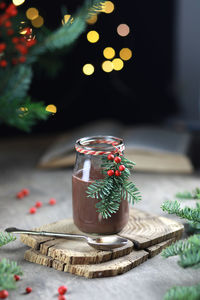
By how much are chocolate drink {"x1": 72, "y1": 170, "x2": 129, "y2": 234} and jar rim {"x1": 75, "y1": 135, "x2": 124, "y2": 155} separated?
51 millimetres

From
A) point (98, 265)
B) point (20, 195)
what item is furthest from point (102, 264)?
point (20, 195)

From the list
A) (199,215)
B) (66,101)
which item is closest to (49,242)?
(199,215)

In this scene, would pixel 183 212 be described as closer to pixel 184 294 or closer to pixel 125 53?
pixel 184 294

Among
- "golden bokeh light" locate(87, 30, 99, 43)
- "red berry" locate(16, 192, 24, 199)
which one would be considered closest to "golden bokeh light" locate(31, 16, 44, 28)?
"golden bokeh light" locate(87, 30, 99, 43)

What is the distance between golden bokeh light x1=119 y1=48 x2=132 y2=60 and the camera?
1993 mm

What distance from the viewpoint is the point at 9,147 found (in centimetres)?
190

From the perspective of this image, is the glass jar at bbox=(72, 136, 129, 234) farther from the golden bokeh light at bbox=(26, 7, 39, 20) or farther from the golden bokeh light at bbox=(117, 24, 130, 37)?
the golden bokeh light at bbox=(117, 24, 130, 37)

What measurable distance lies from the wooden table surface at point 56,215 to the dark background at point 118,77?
0.23 meters

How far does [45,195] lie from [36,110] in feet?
0.87

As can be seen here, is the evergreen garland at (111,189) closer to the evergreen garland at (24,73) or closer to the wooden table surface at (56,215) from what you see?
the wooden table surface at (56,215)

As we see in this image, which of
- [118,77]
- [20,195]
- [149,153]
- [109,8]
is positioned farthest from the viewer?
[118,77]

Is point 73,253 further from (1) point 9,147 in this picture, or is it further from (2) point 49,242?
(1) point 9,147

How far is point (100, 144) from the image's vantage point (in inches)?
→ 42.6

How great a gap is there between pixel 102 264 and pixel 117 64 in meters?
1.24
